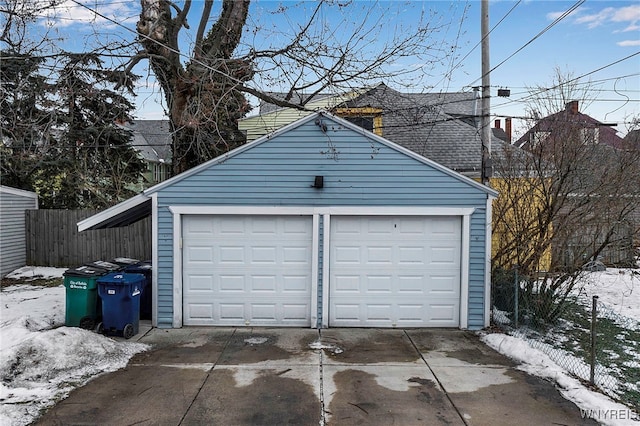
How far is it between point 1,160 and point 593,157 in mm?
16547

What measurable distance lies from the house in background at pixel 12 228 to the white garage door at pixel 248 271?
24.2 ft

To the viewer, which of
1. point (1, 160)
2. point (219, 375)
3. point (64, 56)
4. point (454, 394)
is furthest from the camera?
point (1, 160)

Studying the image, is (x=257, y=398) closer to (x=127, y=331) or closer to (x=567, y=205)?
(x=127, y=331)

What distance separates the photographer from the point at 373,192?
765cm

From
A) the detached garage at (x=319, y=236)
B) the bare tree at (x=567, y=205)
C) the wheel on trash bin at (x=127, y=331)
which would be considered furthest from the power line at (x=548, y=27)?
the wheel on trash bin at (x=127, y=331)

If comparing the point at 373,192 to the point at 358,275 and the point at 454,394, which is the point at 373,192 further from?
the point at 454,394

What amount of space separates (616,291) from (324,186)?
8.42m

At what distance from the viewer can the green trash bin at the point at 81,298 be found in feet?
23.1

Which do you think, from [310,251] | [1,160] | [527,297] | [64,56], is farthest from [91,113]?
[527,297]

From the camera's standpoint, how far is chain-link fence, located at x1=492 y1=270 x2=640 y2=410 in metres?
5.86

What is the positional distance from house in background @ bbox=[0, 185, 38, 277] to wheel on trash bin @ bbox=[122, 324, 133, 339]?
721 centimetres

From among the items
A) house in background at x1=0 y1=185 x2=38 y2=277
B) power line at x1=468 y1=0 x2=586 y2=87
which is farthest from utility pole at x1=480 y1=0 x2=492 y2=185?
house in background at x1=0 y1=185 x2=38 y2=277

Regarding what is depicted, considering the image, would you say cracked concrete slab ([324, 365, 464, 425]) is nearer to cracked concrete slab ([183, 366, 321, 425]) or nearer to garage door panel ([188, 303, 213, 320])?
cracked concrete slab ([183, 366, 321, 425])

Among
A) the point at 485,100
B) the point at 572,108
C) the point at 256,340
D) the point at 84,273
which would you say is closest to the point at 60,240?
the point at 84,273
